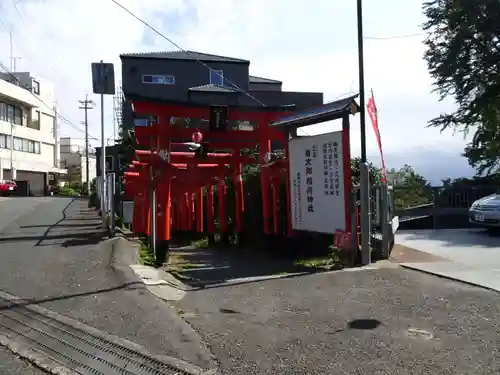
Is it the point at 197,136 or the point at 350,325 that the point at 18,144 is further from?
the point at 350,325

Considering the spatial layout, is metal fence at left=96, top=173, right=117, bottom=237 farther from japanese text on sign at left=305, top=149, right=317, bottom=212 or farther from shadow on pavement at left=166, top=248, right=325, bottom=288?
japanese text on sign at left=305, top=149, right=317, bottom=212

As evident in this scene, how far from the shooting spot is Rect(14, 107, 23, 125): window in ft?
185

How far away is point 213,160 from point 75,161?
70.9 meters

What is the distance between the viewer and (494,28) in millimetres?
22969

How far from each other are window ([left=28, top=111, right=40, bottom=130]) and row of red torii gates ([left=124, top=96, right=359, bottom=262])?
4894 cm

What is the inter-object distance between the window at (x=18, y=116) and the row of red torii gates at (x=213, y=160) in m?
46.2

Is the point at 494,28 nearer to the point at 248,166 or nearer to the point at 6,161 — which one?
the point at 248,166

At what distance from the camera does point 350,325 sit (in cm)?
604

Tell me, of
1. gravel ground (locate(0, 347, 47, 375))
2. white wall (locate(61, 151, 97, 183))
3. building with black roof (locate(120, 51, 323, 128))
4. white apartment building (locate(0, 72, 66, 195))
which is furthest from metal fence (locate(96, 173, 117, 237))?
white wall (locate(61, 151, 97, 183))

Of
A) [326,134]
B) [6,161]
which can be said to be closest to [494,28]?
[326,134]

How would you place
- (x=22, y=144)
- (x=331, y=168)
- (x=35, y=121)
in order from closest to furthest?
(x=331, y=168), (x=22, y=144), (x=35, y=121)

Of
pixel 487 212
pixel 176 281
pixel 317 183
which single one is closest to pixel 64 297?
pixel 176 281

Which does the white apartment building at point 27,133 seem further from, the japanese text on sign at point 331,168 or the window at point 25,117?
the japanese text on sign at point 331,168

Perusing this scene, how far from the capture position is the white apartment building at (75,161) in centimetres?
7369
